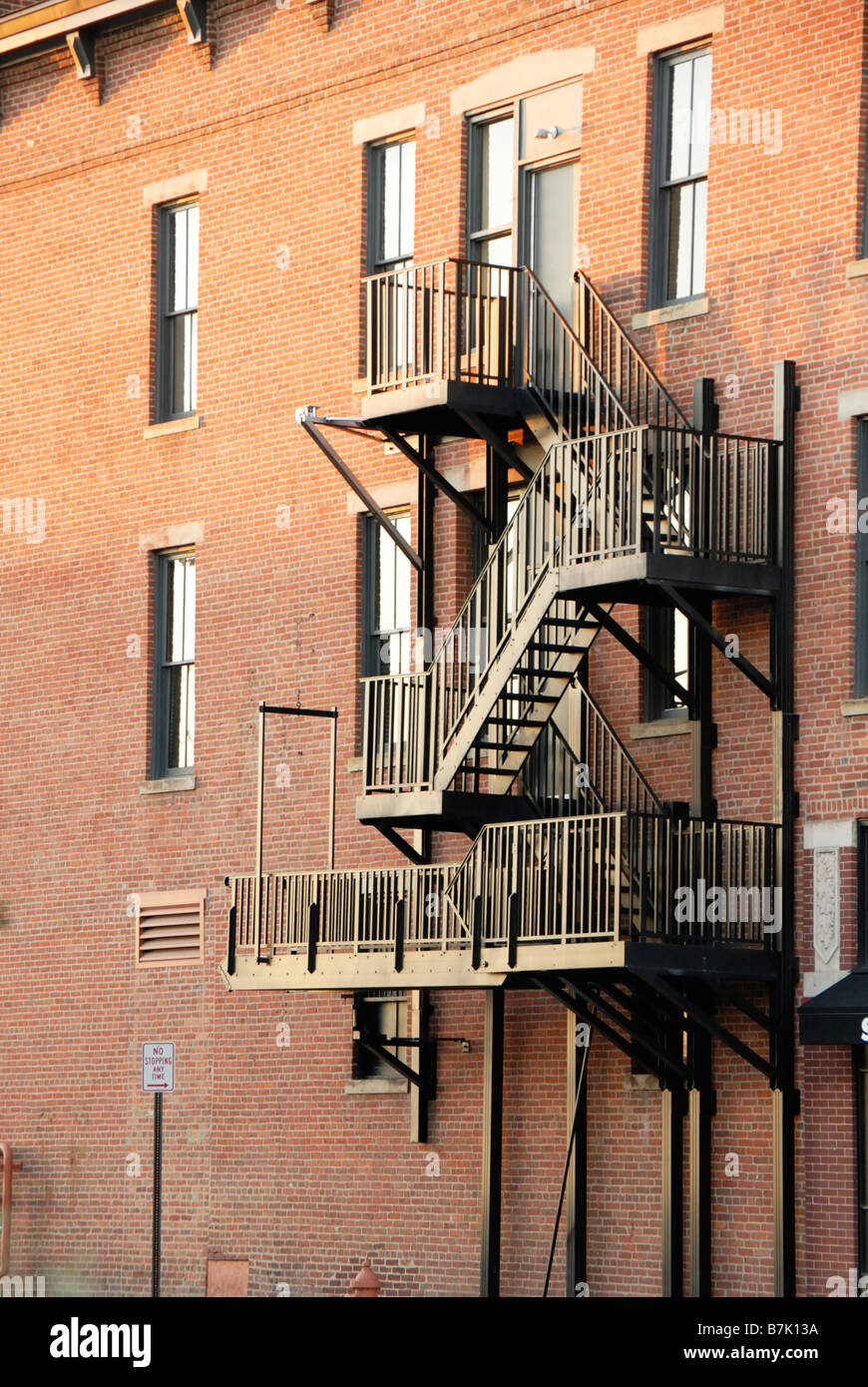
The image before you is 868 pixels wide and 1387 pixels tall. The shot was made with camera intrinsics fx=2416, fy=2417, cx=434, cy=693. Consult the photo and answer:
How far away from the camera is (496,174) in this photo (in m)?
23.6

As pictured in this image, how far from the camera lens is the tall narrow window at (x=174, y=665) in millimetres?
26375

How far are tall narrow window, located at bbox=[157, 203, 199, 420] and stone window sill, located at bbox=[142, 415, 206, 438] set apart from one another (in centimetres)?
24

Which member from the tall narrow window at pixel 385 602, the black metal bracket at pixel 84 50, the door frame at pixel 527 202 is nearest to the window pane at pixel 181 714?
the tall narrow window at pixel 385 602

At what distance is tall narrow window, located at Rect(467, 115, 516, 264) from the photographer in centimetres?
2345

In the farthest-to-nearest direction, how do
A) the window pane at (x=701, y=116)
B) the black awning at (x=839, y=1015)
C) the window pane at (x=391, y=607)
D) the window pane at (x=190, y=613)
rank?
the window pane at (x=190, y=613), the window pane at (x=391, y=607), the window pane at (x=701, y=116), the black awning at (x=839, y=1015)

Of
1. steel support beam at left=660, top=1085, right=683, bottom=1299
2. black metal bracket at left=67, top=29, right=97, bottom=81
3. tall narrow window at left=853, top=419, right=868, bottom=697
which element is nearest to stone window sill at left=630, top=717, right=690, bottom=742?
tall narrow window at left=853, top=419, right=868, bottom=697

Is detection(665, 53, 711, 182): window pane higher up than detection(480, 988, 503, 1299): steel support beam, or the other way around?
detection(665, 53, 711, 182): window pane

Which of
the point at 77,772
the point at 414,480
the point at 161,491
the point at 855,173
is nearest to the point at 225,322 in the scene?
the point at 161,491

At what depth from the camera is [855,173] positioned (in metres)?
20.1

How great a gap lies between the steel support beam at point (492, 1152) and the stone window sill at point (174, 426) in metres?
7.84

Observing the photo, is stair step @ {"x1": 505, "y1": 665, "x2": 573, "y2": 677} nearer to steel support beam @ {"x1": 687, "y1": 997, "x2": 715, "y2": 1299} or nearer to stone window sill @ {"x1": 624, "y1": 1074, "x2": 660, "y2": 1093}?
steel support beam @ {"x1": 687, "y1": 997, "x2": 715, "y2": 1299}

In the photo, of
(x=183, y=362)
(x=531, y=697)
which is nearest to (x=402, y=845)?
(x=531, y=697)

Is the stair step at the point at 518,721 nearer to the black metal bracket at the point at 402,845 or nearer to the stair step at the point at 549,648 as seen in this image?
the stair step at the point at 549,648

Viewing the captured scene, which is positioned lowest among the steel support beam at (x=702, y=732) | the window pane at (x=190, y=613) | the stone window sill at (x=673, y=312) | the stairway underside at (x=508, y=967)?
the stairway underside at (x=508, y=967)
